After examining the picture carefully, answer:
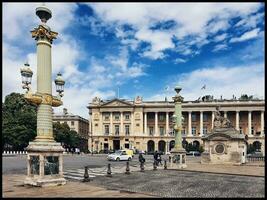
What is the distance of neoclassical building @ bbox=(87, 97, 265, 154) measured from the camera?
113 metres

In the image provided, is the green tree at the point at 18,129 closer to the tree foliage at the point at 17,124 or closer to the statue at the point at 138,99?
the tree foliage at the point at 17,124

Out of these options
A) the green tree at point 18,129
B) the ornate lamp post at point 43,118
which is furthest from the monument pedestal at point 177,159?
the green tree at point 18,129

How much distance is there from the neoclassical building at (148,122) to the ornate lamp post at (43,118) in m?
98.8

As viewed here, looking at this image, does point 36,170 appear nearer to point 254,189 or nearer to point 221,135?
point 254,189

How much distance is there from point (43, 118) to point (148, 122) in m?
106

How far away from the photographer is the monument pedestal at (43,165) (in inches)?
591

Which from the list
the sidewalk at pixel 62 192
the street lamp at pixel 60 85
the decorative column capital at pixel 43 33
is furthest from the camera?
the street lamp at pixel 60 85

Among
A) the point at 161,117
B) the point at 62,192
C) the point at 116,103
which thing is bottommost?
the point at 62,192

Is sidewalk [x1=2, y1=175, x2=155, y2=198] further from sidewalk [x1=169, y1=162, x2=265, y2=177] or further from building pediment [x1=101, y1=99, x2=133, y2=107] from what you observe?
building pediment [x1=101, y1=99, x2=133, y2=107]

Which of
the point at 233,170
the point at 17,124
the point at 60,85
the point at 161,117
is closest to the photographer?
the point at 60,85

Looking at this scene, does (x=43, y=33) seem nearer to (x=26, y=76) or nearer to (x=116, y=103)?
(x=26, y=76)

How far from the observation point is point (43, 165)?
49.5ft

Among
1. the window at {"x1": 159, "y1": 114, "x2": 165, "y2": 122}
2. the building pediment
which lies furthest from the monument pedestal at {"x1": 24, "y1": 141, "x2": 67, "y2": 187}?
the window at {"x1": 159, "y1": 114, "x2": 165, "y2": 122}

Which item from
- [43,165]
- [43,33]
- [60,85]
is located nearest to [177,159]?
[60,85]
